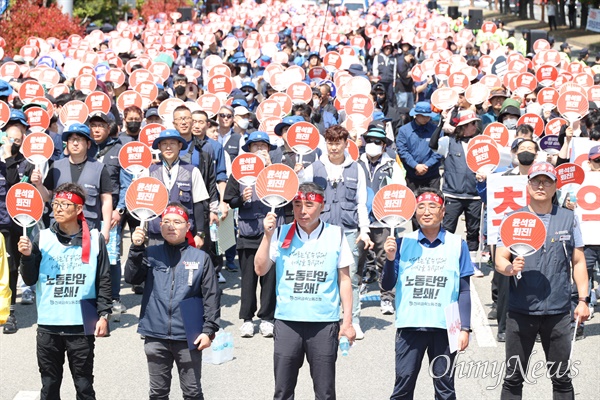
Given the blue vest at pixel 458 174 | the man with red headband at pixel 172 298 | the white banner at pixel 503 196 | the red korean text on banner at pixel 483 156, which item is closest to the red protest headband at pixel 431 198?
the man with red headband at pixel 172 298

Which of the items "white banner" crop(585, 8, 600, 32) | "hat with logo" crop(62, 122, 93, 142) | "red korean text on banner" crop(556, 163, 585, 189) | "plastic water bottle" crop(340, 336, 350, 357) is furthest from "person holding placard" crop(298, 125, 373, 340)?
"white banner" crop(585, 8, 600, 32)

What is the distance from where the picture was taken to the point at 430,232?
23.8 feet

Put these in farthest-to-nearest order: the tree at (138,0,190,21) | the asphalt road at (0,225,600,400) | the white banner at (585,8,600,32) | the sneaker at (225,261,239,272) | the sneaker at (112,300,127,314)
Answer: the tree at (138,0,190,21), the white banner at (585,8,600,32), the sneaker at (225,261,239,272), the sneaker at (112,300,127,314), the asphalt road at (0,225,600,400)

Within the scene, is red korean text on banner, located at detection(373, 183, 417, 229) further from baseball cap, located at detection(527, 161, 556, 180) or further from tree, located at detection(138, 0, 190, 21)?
tree, located at detection(138, 0, 190, 21)

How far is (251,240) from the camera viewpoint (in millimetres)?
10312

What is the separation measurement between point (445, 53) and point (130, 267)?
16690 millimetres

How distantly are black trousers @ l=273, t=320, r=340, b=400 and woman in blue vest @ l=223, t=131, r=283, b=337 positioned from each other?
115 inches

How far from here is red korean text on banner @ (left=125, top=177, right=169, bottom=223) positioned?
324 inches

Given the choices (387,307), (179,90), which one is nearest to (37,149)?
(387,307)

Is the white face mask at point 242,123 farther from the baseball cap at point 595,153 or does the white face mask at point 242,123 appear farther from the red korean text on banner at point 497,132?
the baseball cap at point 595,153

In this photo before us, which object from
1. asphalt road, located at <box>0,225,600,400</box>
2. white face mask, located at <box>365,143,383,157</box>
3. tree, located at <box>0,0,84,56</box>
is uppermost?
tree, located at <box>0,0,84,56</box>

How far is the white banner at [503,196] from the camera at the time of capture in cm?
965

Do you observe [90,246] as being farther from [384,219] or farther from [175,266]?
[384,219]

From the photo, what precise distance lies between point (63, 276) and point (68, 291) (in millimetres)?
106
